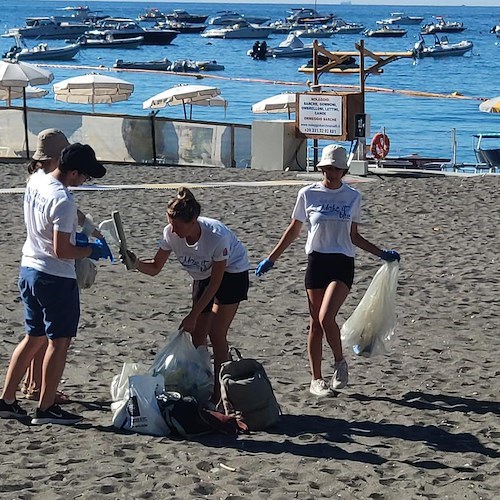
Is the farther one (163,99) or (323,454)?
(163,99)

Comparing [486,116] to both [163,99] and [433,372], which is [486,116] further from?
[433,372]

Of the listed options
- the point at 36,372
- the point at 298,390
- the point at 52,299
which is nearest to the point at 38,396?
the point at 36,372

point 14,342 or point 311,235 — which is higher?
point 311,235

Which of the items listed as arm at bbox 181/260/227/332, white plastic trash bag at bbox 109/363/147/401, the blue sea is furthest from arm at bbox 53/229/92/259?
the blue sea

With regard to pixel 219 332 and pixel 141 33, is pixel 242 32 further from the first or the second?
pixel 219 332

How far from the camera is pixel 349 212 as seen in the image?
710 centimetres

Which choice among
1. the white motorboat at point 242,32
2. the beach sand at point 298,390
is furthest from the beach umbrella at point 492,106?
the white motorboat at point 242,32

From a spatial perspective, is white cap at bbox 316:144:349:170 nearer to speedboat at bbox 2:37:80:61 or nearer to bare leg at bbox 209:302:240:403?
bare leg at bbox 209:302:240:403

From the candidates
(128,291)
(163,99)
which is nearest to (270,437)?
(128,291)

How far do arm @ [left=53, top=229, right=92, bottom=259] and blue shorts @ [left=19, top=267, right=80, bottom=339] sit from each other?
0.18 metres

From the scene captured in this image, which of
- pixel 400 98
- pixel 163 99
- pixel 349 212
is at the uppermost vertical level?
pixel 349 212

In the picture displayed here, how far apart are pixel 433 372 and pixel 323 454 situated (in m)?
1.89

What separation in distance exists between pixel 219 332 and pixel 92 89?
23515 millimetres

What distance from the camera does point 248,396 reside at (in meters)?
6.43
